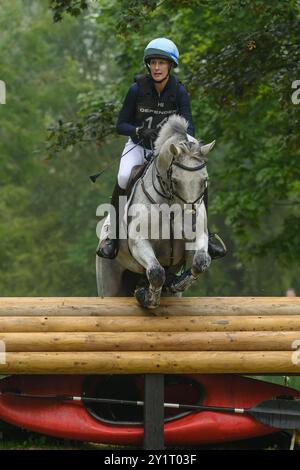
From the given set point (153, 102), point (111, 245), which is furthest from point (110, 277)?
point (153, 102)

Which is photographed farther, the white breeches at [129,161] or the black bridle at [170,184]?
the white breeches at [129,161]

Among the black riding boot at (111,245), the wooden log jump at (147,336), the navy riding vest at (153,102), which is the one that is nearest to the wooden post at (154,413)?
the wooden log jump at (147,336)

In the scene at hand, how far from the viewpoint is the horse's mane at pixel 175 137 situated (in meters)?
7.52

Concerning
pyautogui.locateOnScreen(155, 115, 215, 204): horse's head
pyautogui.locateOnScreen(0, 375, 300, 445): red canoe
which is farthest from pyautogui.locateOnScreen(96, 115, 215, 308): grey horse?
pyautogui.locateOnScreen(0, 375, 300, 445): red canoe

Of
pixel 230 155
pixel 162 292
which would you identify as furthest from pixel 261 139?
pixel 162 292

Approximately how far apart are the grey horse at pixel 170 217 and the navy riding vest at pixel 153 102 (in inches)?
19.4

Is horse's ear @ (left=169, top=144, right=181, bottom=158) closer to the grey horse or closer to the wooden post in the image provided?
the grey horse

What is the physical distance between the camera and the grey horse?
24.3 feet

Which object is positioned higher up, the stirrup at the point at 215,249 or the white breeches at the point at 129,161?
the white breeches at the point at 129,161

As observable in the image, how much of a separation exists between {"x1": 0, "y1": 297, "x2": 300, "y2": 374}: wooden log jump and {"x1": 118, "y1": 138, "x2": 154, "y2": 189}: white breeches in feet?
3.97

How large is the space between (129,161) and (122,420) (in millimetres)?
2333

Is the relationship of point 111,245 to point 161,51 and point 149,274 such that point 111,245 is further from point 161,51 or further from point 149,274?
point 161,51

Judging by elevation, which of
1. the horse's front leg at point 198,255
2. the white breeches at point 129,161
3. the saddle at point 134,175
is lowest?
the horse's front leg at point 198,255

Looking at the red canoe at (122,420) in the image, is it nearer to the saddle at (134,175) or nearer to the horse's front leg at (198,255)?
the horse's front leg at (198,255)
